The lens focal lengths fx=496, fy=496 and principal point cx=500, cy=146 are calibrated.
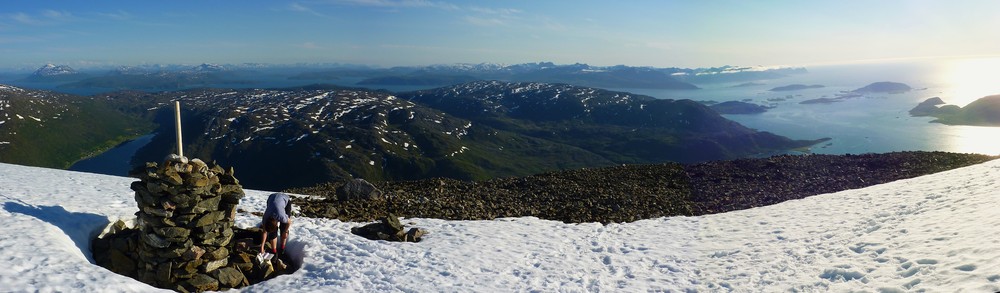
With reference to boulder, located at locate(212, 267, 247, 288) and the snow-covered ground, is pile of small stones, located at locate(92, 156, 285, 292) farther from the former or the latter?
the snow-covered ground

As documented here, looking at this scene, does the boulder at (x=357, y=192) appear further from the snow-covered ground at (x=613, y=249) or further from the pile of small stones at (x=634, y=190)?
the snow-covered ground at (x=613, y=249)

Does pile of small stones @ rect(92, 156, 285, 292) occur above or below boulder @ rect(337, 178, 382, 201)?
above

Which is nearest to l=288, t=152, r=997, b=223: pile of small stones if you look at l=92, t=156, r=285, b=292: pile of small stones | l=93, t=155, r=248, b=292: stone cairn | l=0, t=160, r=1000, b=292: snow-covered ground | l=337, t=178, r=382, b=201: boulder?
l=337, t=178, r=382, b=201: boulder

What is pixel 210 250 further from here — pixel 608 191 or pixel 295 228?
pixel 608 191

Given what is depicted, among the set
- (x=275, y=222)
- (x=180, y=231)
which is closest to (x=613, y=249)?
(x=275, y=222)

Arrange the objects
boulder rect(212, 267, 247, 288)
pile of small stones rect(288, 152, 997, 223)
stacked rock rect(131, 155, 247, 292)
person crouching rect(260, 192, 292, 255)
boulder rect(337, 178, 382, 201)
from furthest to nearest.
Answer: boulder rect(337, 178, 382, 201), pile of small stones rect(288, 152, 997, 223), person crouching rect(260, 192, 292, 255), boulder rect(212, 267, 247, 288), stacked rock rect(131, 155, 247, 292)

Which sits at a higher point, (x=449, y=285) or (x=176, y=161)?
(x=176, y=161)

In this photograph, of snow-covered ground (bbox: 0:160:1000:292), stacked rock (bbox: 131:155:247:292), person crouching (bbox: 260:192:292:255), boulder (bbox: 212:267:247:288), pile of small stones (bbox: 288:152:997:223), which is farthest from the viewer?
pile of small stones (bbox: 288:152:997:223)

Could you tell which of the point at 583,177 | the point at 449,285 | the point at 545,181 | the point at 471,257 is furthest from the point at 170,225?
the point at 583,177

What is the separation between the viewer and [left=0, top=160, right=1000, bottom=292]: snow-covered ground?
1146 cm

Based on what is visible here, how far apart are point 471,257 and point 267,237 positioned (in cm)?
654

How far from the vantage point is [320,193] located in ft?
83.4

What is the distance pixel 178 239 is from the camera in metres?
13.0

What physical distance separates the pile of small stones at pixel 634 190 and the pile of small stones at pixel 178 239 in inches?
Result: 245
